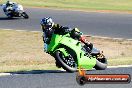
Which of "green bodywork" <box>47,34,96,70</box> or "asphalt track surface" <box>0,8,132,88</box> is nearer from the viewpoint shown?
"asphalt track surface" <box>0,8,132,88</box>

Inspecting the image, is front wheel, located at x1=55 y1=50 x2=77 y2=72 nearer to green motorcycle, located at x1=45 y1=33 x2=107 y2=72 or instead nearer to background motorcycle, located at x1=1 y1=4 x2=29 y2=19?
green motorcycle, located at x1=45 y1=33 x2=107 y2=72

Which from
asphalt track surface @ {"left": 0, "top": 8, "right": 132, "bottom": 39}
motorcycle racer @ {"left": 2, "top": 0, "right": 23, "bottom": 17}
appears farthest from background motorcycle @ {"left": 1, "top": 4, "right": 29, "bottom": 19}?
asphalt track surface @ {"left": 0, "top": 8, "right": 132, "bottom": 39}

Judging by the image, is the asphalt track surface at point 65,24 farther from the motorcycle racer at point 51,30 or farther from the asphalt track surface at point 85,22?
the motorcycle racer at point 51,30

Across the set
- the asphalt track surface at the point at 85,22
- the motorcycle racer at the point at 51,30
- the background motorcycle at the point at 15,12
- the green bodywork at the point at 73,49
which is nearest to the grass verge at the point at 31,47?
the asphalt track surface at the point at 85,22

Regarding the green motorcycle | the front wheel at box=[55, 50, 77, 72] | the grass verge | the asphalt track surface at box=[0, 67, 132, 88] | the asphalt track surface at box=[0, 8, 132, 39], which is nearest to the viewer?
the asphalt track surface at box=[0, 67, 132, 88]

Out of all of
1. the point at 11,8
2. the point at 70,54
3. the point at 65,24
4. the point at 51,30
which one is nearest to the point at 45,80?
the point at 70,54

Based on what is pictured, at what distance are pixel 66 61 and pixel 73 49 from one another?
348 mm

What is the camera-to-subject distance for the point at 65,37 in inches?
475

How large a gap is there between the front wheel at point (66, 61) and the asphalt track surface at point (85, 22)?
1485 centimetres

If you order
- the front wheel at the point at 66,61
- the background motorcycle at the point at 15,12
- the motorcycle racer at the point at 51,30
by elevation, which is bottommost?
the background motorcycle at the point at 15,12

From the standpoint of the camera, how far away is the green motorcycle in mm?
11789

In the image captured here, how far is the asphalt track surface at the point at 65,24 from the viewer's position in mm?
9703

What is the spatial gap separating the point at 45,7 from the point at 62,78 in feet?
103

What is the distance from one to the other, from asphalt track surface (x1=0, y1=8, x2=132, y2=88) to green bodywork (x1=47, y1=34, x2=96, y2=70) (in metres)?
0.36
